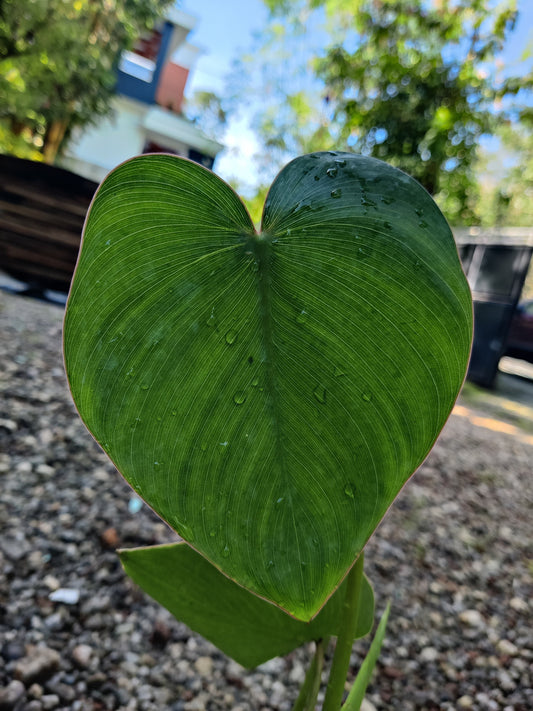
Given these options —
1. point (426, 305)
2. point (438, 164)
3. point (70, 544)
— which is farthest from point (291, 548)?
point (438, 164)

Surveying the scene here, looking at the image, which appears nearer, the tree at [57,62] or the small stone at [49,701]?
the small stone at [49,701]

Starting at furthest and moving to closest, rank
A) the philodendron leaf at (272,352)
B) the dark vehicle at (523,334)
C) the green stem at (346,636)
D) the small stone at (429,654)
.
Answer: the dark vehicle at (523,334) < the small stone at (429,654) < the green stem at (346,636) < the philodendron leaf at (272,352)

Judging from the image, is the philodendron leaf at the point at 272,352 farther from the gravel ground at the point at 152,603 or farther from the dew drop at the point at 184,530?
the gravel ground at the point at 152,603

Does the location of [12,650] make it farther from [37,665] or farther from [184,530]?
[184,530]

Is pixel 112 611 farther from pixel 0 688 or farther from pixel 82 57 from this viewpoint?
pixel 82 57

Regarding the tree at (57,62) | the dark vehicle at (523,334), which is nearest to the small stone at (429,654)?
the tree at (57,62)
